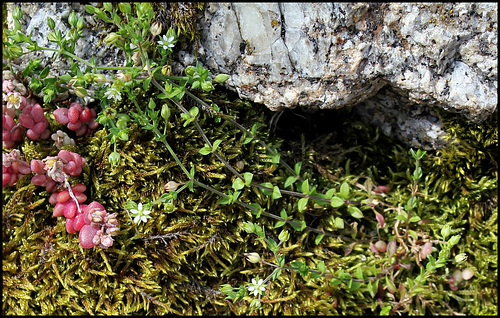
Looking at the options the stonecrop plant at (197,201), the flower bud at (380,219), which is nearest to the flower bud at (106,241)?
the stonecrop plant at (197,201)

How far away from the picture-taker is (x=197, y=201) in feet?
7.64

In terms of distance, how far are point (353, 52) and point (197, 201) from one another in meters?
1.15

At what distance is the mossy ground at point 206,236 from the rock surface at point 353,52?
268mm

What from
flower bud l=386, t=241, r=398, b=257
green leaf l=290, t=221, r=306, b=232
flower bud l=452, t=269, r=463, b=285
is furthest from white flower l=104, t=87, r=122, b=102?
flower bud l=452, t=269, r=463, b=285

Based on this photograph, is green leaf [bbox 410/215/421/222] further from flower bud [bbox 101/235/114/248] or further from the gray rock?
flower bud [bbox 101/235/114/248]

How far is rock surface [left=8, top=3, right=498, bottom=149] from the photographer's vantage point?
81.4 inches

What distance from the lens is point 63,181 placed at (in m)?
2.27

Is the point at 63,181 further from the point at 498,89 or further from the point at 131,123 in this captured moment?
the point at 498,89

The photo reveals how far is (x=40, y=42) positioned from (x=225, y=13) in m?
1.08

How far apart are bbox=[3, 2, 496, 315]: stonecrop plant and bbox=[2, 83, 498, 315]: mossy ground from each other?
0.01 m

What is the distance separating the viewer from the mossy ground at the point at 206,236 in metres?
2.27

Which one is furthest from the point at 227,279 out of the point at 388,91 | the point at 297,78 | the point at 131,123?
the point at 388,91

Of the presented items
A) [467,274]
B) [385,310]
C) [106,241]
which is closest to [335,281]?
[385,310]

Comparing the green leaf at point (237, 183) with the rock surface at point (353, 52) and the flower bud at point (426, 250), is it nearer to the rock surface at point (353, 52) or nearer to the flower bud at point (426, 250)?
the rock surface at point (353, 52)
